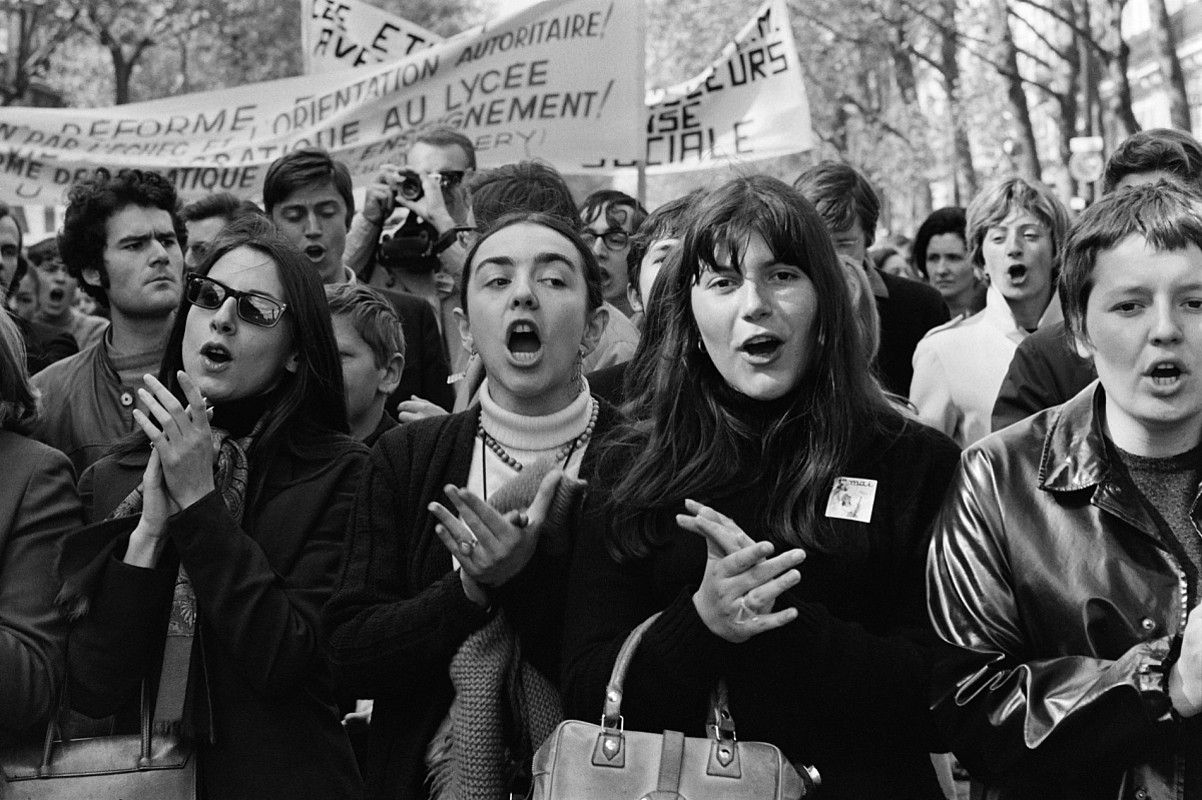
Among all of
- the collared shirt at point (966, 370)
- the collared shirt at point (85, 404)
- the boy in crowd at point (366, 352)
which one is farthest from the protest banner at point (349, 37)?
the boy in crowd at point (366, 352)

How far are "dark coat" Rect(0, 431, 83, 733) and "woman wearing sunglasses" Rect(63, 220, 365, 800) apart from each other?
2.4 inches

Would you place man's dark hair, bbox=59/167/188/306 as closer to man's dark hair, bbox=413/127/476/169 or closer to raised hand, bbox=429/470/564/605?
man's dark hair, bbox=413/127/476/169

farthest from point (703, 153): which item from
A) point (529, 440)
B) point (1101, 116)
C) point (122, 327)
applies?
point (1101, 116)

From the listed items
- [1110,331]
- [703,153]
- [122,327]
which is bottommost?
[1110,331]

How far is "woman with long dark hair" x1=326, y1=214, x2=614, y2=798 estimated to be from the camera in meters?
3.47

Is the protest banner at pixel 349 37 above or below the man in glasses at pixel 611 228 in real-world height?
above

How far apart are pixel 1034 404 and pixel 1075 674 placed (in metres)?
1.94

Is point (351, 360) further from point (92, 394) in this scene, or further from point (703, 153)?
point (703, 153)

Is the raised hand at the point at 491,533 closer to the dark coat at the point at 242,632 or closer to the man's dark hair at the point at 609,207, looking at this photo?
the dark coat at the point at 242,632

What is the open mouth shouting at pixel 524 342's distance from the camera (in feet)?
12.3

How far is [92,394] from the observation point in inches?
203

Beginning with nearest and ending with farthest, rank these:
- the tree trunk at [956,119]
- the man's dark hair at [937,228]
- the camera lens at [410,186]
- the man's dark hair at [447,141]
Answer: the camera lens at [410,186] → the man's dark hair at [447,141] → the man's dark hair at [937,228] → the tree trunk at [956,119]

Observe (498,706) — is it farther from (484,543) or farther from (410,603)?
(484,543)

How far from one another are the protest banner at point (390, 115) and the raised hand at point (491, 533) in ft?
16.4
